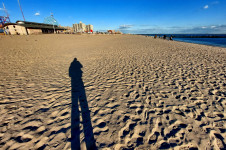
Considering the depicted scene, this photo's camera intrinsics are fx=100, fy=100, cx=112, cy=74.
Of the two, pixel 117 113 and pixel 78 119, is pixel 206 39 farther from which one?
pixel 78 119

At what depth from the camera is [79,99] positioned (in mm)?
4172

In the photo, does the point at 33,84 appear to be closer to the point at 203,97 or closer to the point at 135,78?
the point at 135,78

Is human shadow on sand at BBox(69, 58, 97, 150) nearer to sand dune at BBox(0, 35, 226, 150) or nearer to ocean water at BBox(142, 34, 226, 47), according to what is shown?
sand dune at BBox(0, 35, 226, 150)

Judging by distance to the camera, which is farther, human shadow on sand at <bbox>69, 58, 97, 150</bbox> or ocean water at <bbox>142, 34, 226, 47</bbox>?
ocean water at <bbox>142, 34, 226, 47</bbox>

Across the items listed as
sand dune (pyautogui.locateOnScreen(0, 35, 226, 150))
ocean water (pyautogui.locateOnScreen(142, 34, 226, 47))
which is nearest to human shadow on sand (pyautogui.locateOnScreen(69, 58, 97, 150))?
sand dune (pyautogui.locateOnScreen(0, 35, 226, 150))

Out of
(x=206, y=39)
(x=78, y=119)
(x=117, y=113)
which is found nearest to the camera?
(x=78, y=119)

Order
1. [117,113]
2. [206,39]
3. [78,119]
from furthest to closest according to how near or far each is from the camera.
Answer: [206,39], [117,113], [78,119]

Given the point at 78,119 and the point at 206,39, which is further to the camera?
the point at 206,39

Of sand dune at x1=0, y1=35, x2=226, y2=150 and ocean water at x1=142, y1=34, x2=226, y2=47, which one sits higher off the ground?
ocean water at x1=142, y1=34, x2=226, y2=47

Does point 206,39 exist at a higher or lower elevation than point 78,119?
higher

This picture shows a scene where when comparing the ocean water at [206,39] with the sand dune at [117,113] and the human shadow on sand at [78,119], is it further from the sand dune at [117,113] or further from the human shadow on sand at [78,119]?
the human shadow on sand at [78,119]

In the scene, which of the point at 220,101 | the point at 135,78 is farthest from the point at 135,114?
the point at 220,101

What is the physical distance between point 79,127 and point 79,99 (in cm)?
144

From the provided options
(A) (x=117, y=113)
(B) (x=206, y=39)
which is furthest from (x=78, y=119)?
(B) (x=206, y=39)
